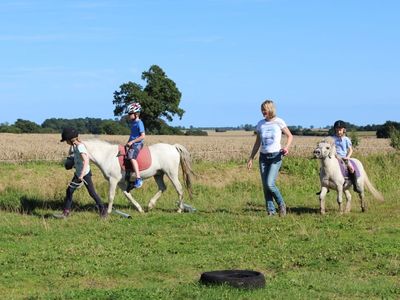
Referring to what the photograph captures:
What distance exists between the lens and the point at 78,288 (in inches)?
304

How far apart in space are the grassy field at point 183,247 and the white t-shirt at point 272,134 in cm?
147

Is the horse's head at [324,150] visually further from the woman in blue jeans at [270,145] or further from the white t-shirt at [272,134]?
the white t-shirt at [272,134]

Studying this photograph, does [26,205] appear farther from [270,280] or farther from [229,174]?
[270,280]

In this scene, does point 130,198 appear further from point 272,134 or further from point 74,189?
point 272,134

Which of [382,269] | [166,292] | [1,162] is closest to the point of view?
[166,292]

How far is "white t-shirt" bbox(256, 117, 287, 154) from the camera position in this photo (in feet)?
44.4

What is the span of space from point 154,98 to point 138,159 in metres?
57.9

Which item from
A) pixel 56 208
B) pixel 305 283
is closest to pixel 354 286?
pixel 305 283

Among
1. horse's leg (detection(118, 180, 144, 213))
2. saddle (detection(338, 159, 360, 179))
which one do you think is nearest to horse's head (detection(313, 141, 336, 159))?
saddle (detection(338, 159, 360, 179))

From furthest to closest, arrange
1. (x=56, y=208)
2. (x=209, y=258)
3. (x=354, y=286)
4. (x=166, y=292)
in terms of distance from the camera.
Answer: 1. (x=56, y=208)
2. (x=209, y=258)
3. (x=354, y=286)
4. (x=166, y=292)

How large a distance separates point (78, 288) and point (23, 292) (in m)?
0.64

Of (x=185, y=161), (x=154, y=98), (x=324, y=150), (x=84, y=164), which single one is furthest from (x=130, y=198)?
(x=154, y=98)

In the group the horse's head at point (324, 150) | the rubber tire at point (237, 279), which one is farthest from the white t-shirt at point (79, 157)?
the rubber tire at point (237, 279)

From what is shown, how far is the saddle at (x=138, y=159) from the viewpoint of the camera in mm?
14555
